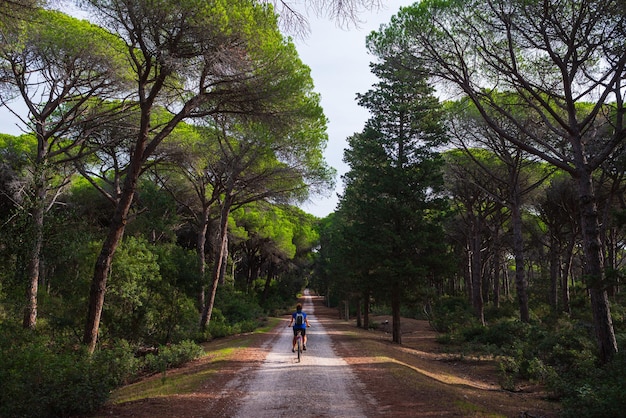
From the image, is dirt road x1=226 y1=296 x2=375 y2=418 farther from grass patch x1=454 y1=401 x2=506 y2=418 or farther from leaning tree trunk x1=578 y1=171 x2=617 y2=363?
leaning tree trunk x1=578 y1=171 x2=617 y2=363

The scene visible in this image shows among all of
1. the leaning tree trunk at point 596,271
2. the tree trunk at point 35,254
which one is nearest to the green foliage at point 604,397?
the leaning tree trunk at point 596,271

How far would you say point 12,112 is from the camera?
509 inches

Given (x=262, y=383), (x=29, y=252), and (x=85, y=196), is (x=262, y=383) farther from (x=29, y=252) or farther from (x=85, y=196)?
(x=85, y=196)

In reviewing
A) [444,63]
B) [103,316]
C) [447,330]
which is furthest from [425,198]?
[103,316]

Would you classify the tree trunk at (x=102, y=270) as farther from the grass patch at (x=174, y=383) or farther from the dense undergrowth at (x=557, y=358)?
the dense undergrowth at (x=557, y=358)

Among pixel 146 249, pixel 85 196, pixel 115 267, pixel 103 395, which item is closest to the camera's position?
pixel 103 395

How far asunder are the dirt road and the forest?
256cm

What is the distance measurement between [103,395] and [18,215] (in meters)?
5.14

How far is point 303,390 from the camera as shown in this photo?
850 cm

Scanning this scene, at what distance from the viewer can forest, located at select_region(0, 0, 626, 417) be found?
31.7 feet

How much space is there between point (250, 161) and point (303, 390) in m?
12.3

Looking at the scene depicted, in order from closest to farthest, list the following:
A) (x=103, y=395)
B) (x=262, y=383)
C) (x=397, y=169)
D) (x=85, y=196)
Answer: (x=103, y=395) < (x=262, y=383) < (x=397, y=169) < (x=85, y=196)

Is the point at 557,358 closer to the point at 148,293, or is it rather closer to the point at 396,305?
the point at 396,305

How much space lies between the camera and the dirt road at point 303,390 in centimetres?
698
